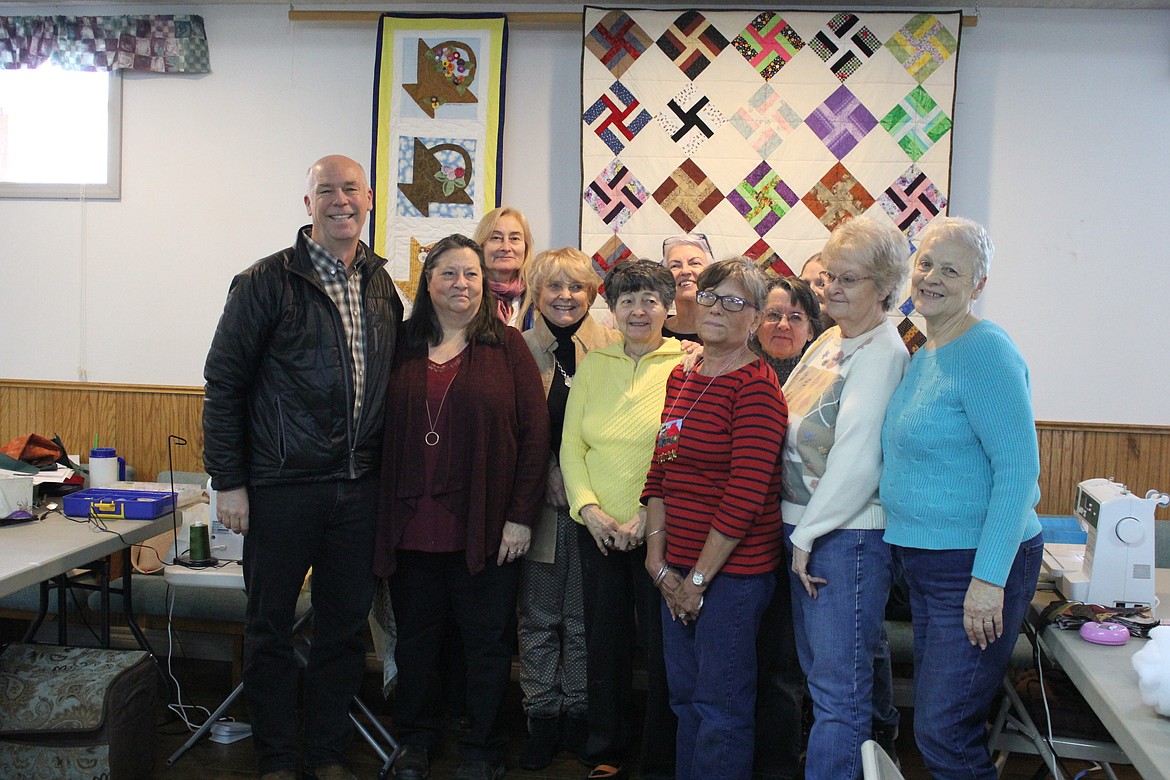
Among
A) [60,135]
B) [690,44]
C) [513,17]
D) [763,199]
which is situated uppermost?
[513,17]

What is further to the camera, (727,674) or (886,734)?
(886,734)

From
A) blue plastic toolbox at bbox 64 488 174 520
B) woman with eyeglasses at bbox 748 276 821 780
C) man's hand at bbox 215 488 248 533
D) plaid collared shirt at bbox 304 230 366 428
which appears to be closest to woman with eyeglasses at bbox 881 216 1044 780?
woman with eyeglasses at bbox 748 276 821 780

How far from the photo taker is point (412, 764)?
228 cm

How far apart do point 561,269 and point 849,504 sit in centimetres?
98

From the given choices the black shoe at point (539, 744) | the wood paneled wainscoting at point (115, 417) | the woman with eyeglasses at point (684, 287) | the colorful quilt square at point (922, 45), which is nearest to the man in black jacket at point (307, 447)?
the black shoe at point (539, 744)

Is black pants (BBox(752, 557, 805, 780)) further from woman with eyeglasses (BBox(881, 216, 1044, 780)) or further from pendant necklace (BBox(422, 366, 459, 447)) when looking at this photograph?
pendant necklace (BBox(422, 366, 459, 447))

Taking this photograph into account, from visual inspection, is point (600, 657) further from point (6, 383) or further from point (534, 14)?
point (6, 383)

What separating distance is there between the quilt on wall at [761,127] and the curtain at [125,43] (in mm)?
1534

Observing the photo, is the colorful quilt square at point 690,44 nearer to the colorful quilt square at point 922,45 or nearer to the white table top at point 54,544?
the colorful quilt square at point 922,45

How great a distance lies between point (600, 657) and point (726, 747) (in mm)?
468

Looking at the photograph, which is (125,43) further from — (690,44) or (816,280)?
Result: (816,280)

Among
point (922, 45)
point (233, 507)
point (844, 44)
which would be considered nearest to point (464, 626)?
point (233, 507)

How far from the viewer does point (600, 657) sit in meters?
2.23

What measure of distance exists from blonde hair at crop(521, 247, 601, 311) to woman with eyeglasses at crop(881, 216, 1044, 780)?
91cm
